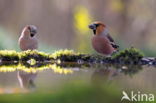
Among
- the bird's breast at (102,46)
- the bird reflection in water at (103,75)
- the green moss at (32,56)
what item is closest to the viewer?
the bird reflection in water at (103,75)

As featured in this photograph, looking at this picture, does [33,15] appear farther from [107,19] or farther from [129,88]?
[129,88]

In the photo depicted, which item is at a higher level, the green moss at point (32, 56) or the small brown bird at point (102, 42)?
the small brown bird at point (102, 42)

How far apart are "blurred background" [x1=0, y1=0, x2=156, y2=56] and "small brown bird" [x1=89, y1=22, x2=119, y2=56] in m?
1.94

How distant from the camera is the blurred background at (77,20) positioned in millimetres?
5898

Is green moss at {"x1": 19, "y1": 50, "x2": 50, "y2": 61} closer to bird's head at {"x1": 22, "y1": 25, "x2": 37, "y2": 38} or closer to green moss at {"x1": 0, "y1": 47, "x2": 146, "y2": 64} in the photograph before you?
green moss at {"x1": 0, "y1": 47, "x2": 146, "y2": 64}

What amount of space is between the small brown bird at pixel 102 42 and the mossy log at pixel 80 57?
35cm

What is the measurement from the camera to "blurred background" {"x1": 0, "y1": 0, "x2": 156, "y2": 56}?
19.4 feet

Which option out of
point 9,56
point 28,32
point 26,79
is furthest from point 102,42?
point 26,79

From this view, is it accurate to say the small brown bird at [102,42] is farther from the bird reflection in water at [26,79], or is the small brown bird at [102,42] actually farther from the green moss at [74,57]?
the bird reflection in water at [26,79]

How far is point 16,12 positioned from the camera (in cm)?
673

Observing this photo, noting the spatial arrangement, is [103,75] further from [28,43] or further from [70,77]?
[28,43]

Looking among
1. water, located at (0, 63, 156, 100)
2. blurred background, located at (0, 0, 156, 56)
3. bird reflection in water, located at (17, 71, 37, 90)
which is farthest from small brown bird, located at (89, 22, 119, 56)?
blurred background, located at (0, 0, 156, 56)

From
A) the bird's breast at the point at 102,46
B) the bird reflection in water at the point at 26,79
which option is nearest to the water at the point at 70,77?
the bird reflection in water at the point at 26,79

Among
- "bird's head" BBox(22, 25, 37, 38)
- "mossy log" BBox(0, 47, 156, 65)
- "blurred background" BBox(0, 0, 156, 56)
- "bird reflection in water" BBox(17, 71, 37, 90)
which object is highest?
"blurred background" BBox(0, 0, 156, 56)
